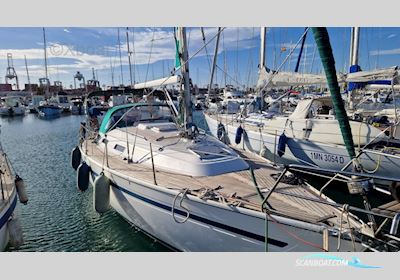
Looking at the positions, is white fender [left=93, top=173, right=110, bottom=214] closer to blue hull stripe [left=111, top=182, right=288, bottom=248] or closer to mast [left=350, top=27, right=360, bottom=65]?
blue hull stripe [left=111, top=182, right=288, bottom=248]

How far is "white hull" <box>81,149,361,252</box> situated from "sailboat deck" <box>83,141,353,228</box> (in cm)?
13

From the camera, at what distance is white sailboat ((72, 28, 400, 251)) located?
3.93m

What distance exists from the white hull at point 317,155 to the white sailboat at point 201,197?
2762 millimetres

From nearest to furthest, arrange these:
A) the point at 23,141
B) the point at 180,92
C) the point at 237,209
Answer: the point at 237,209 → the point at 180,92 → the point at 23,141

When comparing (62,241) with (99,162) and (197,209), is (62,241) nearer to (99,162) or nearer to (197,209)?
(99,162)

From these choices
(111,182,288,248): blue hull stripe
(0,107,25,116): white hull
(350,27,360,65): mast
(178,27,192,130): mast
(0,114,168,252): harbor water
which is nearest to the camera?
(111,182,288,248): blue hull stripe

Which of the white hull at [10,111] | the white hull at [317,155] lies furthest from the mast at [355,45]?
the white hull at [10,111]

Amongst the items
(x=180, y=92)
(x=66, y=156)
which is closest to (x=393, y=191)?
(x=180, y=92)

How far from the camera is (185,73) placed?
674 cm

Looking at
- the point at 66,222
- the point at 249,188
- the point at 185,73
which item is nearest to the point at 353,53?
the point at 185,73

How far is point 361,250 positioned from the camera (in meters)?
3.57

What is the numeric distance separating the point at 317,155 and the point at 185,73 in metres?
5.41

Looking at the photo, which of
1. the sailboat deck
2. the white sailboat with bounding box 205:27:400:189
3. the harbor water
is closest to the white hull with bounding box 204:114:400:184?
the white sailboat with bounding box 205:27:400:189

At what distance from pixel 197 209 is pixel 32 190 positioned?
706 cm
